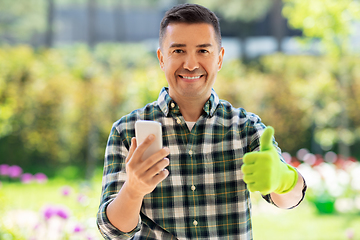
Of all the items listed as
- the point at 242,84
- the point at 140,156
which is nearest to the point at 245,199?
the point at 140,156

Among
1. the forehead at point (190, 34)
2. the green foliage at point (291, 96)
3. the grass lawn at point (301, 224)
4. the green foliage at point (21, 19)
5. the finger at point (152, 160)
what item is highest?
the green foliage at point (21, 19)

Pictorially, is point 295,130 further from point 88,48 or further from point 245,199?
point 245,199

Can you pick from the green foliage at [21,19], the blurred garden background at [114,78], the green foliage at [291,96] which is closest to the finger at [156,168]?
the blurred garden background at [114,78]

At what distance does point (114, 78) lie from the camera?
4.00 meters

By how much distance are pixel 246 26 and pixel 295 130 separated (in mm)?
1362

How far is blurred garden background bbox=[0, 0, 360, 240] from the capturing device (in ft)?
13.0

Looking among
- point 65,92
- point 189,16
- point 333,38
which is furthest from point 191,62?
point 65,92

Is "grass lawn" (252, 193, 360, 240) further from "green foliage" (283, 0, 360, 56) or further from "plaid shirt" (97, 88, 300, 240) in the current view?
"plaid shirt" (97, 88, 300, 240)

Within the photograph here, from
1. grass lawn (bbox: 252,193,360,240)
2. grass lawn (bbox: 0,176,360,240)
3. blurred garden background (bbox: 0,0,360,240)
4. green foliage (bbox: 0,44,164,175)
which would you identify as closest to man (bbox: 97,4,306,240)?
grass lawn (bbox: 0,176,360,240)

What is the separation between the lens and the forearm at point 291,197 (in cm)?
87

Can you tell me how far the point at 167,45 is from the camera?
94 centimetres

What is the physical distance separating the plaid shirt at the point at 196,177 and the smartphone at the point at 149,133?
0.19 meters

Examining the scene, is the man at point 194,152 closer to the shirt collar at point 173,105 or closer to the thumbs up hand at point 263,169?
the shirt collar at point 173,105

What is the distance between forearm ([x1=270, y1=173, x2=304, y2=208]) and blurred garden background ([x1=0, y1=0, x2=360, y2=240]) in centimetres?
280
